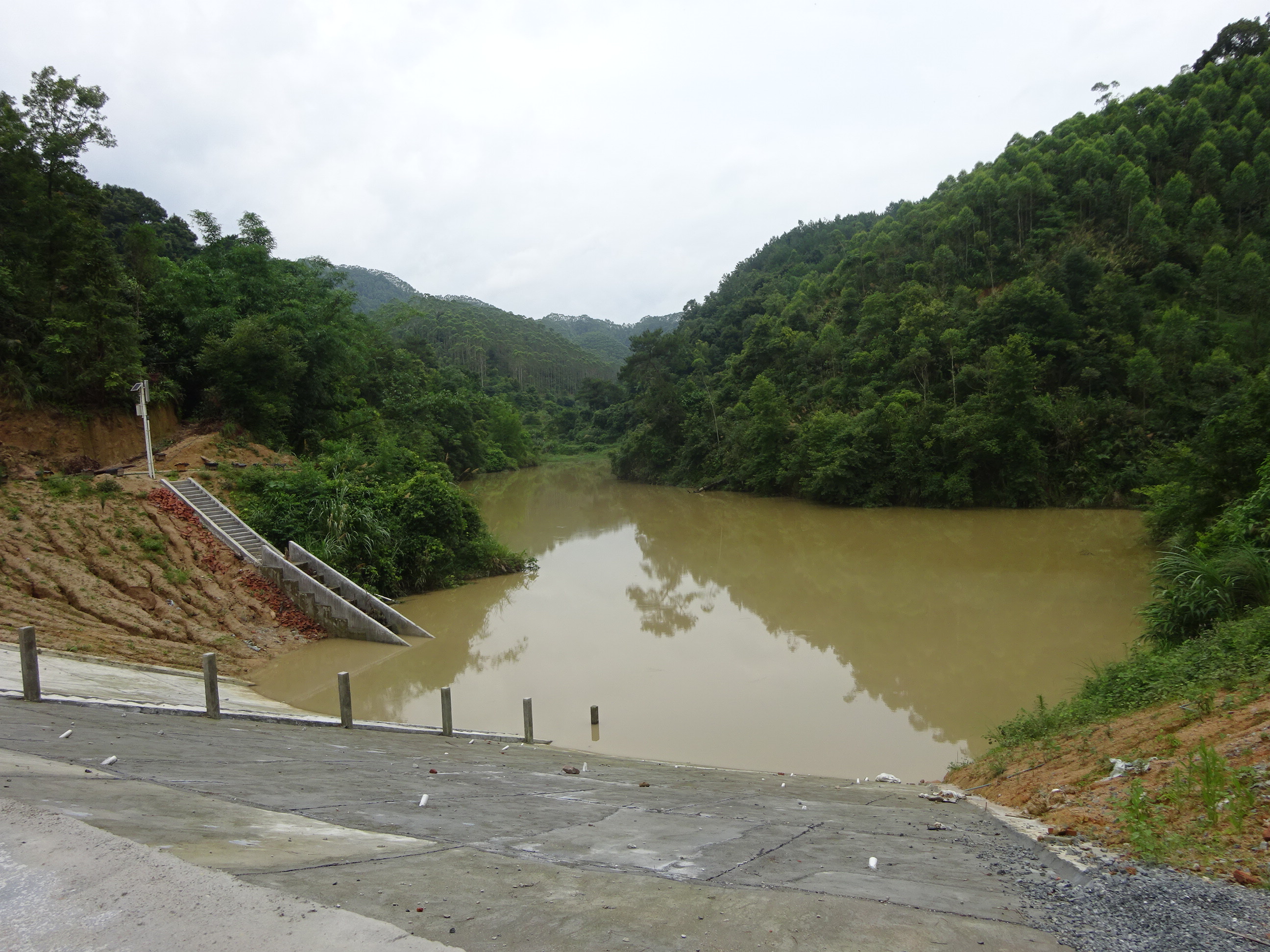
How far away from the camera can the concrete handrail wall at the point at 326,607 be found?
13.5m

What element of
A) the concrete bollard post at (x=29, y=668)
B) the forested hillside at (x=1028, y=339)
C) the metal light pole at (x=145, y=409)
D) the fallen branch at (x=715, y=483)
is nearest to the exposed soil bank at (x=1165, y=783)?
the concrete bollard post at (x=29, y=668)

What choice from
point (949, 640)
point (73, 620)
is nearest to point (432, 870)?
point (73, 620)

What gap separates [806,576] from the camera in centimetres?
1964

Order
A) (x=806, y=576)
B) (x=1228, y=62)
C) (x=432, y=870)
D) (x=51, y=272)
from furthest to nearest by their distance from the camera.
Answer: (x=1228, y=62) < (x=806, y=576) < (x=51, y=272) < (x=432, y=870)

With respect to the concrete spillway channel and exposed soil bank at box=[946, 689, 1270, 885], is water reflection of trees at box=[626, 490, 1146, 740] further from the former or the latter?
the concrete spillway channel

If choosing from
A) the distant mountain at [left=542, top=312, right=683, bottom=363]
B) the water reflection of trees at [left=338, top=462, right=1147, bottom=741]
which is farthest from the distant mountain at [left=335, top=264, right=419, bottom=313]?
the water reflection of trees at [left=338, top=462, right=1147, bottom=741]

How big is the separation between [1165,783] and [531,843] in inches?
150

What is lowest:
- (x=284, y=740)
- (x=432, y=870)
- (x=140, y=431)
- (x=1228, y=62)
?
(x=284, y=740)

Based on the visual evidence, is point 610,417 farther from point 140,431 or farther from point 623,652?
point 623,652

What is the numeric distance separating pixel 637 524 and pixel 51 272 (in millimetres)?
20892

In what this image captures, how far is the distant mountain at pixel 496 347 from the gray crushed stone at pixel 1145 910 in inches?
2466

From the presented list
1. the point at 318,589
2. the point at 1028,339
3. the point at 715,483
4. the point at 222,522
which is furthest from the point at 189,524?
the point at 1028,339

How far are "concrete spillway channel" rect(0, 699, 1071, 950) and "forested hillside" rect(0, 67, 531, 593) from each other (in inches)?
416

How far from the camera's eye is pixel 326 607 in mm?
13602
